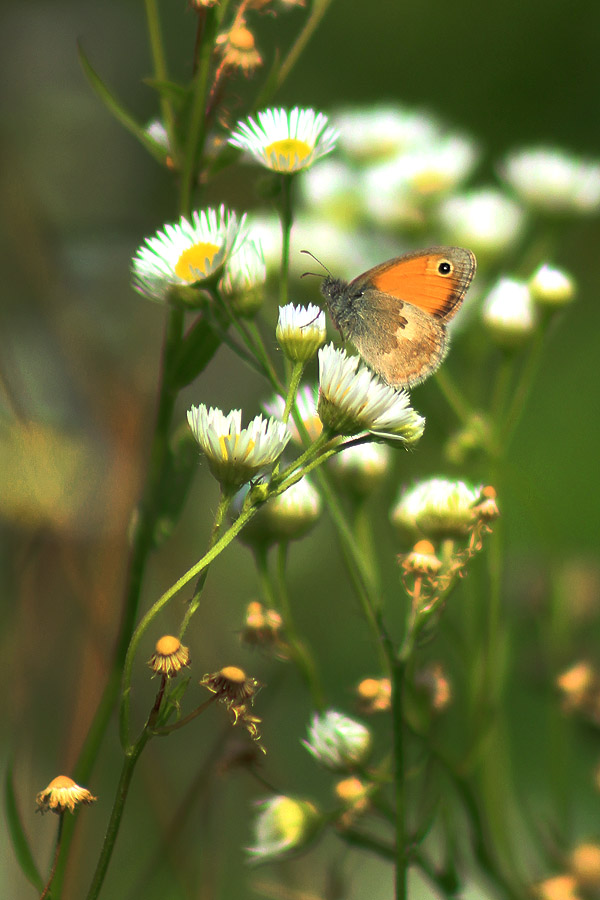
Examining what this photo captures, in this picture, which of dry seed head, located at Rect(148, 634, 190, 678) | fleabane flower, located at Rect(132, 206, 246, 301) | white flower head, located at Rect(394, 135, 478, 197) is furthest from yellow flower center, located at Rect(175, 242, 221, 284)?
white flower head, located at Rect(394, 135, 478, 197)

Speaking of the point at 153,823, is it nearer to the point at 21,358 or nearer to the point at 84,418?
the point at 84,418

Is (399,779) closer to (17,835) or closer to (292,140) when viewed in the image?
(17,835)

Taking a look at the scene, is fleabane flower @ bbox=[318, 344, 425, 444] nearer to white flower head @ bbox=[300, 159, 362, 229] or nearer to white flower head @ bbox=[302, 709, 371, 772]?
white flower head @ bbox=[302, 709, 371, 772]

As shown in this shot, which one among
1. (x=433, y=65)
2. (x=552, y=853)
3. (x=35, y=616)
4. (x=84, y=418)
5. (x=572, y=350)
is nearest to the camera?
(x=552, y=853)

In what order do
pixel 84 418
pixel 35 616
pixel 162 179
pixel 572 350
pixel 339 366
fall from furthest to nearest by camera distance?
pixel 572 350 < pixel 162 179 < pixel 84 418 < pixel 35 616 < pixel 339 366

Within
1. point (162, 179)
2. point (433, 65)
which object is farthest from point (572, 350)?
point (162, 179)

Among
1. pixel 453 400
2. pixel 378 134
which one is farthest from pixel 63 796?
pixel 378 134
